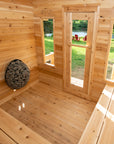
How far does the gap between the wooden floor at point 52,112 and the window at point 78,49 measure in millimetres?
535

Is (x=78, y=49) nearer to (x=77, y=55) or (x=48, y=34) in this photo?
(x=77, y=55)

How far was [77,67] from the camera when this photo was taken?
141 inches

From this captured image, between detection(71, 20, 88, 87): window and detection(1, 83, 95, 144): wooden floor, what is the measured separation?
0.54 meters

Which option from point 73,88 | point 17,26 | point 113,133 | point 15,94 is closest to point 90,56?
point 73,88

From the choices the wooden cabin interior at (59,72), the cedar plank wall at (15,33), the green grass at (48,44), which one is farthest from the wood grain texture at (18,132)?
the green grass at (48,44)

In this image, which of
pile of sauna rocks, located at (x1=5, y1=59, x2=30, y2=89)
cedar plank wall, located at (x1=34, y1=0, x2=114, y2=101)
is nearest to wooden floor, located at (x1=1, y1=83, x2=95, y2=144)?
cedar plank wall, located at (x1=34, y1=0, x2=114, y2=101)

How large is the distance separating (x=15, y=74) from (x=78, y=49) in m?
1.74

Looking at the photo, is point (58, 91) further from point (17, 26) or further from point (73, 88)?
point (17, 26)

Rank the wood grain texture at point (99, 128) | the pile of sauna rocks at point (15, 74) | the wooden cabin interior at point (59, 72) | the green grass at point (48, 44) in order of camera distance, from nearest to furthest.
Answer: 1. the wood grain texture at point (99, 128)
2. the wooden cabin interior at point (59, 72)
3. the pile of sauna rocks at point (15, 74)
4. the green grass at point (48, 44)

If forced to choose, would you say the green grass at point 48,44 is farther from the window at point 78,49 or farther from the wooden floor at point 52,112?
the wooden floor at point 52,112

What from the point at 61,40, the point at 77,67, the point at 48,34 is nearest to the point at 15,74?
the point at 61,40

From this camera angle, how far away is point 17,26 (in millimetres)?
3021

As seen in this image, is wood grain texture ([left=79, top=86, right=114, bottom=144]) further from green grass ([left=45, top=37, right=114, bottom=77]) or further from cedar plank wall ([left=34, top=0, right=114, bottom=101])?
green grass ([left=45, top=37, right=114, bottom=77])

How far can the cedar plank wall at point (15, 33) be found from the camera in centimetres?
274
